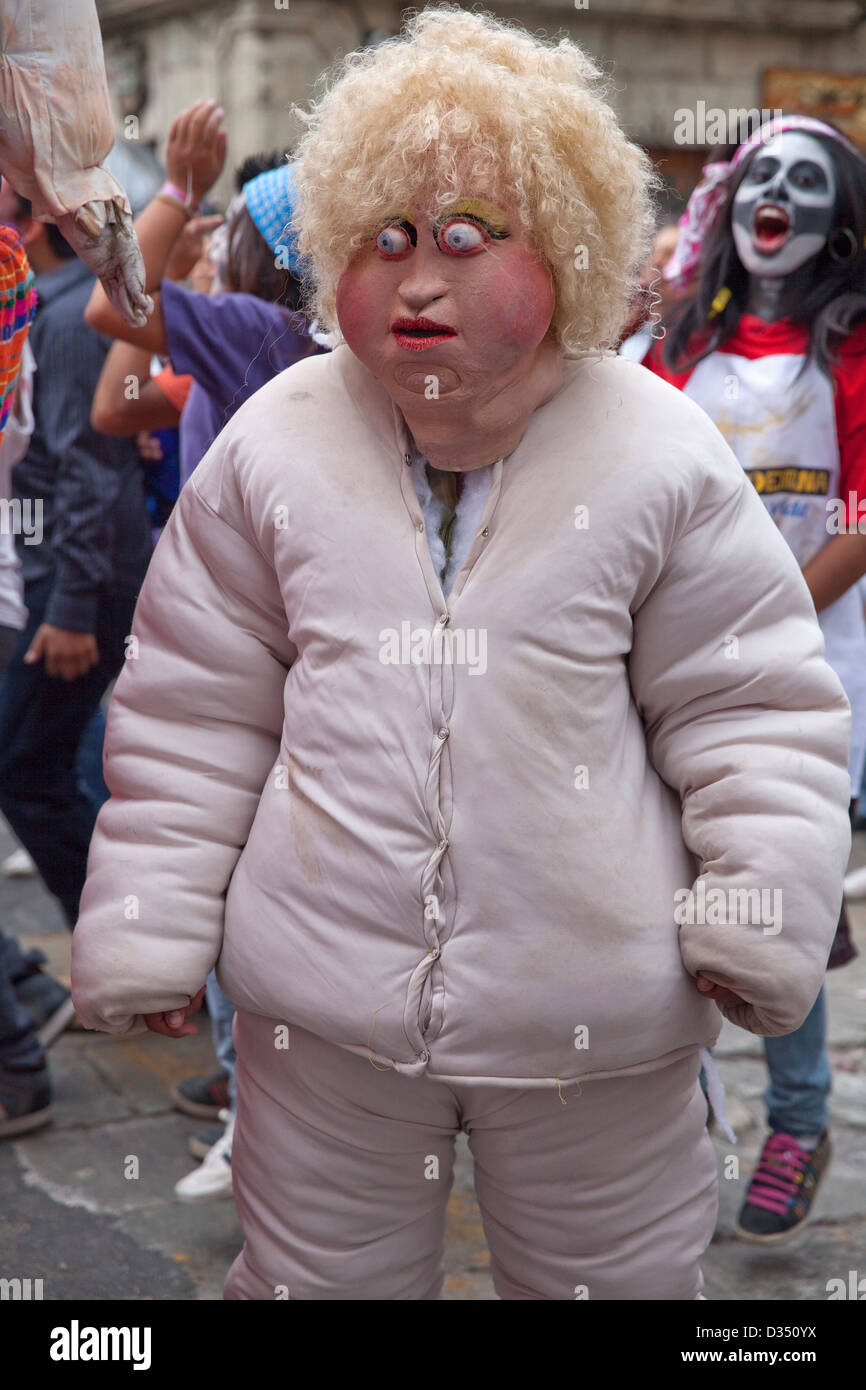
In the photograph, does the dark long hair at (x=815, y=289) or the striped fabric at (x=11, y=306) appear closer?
the striped fabric at (x=11, y=306)

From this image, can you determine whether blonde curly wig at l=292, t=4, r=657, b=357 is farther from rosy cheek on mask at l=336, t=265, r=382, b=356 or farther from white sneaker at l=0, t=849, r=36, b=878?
white sneaker at l=0, t=849, r=36, b=878

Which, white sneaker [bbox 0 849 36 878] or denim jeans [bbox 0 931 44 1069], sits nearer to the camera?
denim jeans [bbox 0 931 44 1069]

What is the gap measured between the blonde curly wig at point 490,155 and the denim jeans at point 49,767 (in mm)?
2088

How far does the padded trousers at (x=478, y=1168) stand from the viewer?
1959mm

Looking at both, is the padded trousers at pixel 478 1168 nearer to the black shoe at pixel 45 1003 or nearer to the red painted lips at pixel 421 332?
the red painted lips at pixel 421 332

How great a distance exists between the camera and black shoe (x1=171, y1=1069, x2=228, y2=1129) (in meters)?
3.45

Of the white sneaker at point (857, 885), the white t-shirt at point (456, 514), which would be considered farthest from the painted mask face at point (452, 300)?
the white sneaker at point (857, 885)

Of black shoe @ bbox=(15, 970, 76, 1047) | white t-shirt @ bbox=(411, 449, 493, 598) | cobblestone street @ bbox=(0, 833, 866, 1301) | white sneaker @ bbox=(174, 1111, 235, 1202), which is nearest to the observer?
white t-shirt @ bbox=(411, 449, 493, 598)

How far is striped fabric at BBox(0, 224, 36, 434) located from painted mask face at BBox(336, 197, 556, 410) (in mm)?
796

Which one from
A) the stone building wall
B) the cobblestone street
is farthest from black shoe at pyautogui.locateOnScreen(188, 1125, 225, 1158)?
the stone building wall

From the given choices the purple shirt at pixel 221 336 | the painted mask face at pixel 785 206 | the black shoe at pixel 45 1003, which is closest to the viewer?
the purple shirt at pixel 221 336

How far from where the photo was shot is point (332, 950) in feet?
6.24

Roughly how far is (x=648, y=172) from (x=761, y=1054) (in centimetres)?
258

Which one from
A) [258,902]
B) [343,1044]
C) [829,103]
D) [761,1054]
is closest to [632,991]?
[343,1044]
